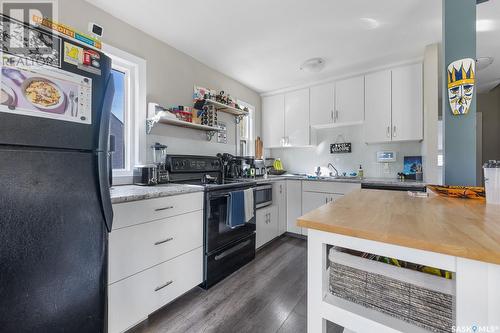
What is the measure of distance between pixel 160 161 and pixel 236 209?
0.95 m

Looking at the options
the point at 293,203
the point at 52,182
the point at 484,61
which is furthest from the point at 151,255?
the point at 484,61

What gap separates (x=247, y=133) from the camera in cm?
377

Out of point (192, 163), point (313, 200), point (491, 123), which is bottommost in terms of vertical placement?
point (313, 200)

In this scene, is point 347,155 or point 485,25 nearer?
point 485,25

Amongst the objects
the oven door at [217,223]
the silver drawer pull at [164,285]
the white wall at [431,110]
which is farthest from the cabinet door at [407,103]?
the silver drawer pull at [164,285]

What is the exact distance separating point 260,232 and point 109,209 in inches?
77.1

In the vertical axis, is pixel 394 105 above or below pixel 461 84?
above

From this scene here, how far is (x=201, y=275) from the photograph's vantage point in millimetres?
1860

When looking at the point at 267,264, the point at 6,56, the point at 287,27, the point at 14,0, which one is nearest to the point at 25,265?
the point at 6,56

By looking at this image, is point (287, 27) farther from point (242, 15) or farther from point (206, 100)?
point (206, 100)

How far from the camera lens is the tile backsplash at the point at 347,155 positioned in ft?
10.0

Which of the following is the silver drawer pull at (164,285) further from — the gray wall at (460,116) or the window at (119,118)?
the gray wall at (460,116)

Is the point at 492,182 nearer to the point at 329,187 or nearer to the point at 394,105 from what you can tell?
the point at 329,187

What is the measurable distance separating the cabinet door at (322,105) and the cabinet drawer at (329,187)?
973 millimetres
